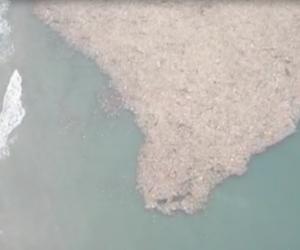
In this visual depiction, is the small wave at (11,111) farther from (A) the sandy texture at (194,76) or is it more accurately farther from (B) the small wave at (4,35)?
(A) the sandy texture at (194,76)

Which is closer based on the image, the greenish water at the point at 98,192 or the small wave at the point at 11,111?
the greenish water at the point at 98,192

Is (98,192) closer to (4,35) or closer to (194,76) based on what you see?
(194,76)

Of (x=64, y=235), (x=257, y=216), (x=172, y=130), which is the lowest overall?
(x=64, y=235)

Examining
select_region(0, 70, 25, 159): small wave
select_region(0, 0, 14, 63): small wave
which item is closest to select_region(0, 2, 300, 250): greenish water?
select_region(0, 70, 25, 159): small wave

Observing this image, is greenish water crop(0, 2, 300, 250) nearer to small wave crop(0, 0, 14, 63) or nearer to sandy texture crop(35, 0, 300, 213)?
sandy texture crop(35, 0, 300, 213)

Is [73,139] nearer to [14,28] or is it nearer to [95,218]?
[95,218]

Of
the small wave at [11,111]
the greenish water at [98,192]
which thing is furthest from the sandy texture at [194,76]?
the small wave at [11,111]

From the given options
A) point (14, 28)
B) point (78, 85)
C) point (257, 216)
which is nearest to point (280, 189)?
point (257, 216)
